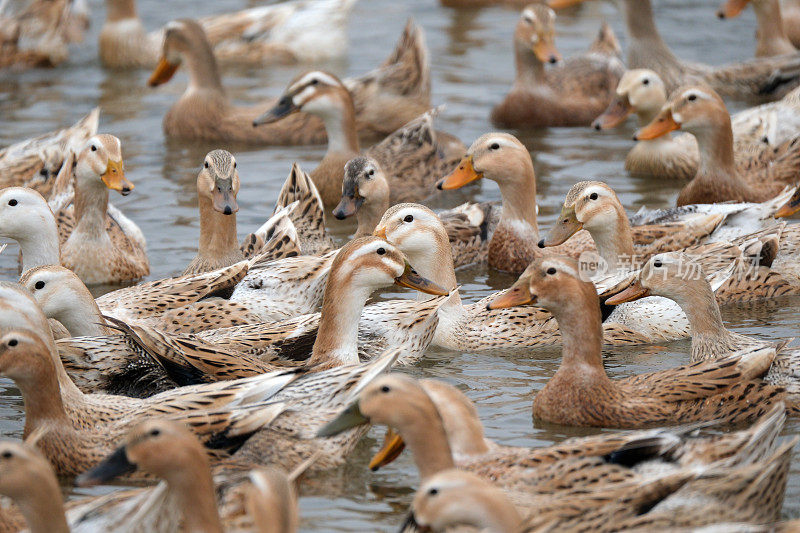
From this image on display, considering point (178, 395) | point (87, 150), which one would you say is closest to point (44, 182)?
point (87, 150)

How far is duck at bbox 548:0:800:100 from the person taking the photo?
13.8 meters

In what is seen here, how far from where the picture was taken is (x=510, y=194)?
10094 mm

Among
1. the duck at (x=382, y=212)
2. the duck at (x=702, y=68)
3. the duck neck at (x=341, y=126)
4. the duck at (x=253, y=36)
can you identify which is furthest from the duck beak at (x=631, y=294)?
the duck at (x=253, y=36)

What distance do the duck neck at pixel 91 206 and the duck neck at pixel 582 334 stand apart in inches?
156

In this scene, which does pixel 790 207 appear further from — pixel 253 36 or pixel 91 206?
pixel 253 36

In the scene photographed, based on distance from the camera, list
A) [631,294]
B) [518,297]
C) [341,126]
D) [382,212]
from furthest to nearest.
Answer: [341,126]
[382,212]
[631,294]
[518,297]

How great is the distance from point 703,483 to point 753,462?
1.12 feet

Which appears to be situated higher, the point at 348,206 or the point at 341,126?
the point at 341,126

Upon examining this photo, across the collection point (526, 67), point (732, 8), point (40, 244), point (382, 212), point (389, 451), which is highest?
point (732, 8)

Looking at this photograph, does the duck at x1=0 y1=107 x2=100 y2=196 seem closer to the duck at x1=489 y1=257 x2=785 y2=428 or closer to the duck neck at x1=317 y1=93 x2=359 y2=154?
the duck neck at x1=317 y1=93 x2=359 y2=154

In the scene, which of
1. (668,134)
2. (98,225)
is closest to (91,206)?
(98,225)

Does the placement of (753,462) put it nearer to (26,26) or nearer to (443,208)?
(443,208)

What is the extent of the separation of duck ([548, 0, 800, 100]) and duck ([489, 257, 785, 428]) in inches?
278

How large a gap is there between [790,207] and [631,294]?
2.07 m
